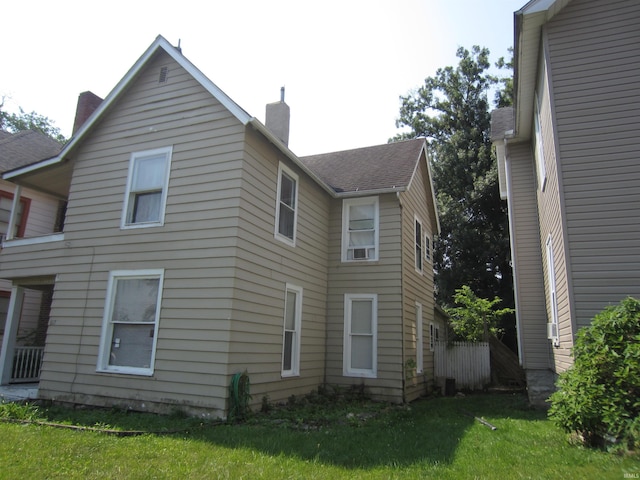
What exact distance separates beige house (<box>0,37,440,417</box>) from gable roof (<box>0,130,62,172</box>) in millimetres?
4459

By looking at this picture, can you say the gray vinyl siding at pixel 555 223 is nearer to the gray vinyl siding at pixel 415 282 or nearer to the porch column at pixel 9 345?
the gray vinyl siding at pixel 415 282

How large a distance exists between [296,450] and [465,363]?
35.9ft

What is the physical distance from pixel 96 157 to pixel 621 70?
36.1 ft

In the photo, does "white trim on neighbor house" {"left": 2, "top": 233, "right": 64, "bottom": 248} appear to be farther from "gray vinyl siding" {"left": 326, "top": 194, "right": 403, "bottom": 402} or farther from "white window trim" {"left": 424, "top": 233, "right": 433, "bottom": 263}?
"white window trim" {"left": 424, "top": 233, "right": 433, "bottom": 263}

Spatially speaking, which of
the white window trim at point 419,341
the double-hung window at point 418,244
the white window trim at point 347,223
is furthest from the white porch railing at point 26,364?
the double-hung window at point 418,244

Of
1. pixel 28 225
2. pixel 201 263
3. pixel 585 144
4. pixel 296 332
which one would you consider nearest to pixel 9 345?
pixel 28 225

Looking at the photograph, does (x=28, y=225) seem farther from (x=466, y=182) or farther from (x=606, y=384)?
(x=466, y=182)

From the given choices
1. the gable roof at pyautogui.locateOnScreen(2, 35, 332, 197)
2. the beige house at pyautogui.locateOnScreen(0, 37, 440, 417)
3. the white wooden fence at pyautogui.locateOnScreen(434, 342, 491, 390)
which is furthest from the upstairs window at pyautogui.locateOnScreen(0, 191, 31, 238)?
the white wooden fence at pyautogui.locateOnScreen(434, 342, 491, 390)

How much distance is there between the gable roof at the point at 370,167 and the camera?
1295 cm

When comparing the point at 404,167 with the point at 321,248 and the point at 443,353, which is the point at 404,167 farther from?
the point at 443,353

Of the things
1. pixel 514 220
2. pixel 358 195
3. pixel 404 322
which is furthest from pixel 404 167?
pixel 404 322

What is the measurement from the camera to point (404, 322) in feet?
39.8

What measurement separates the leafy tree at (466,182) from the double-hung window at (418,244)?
12885 mm

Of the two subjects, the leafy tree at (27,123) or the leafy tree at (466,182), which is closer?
the leafy tree at (466,182)
